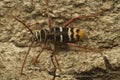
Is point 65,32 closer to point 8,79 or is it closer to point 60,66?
point 60,66

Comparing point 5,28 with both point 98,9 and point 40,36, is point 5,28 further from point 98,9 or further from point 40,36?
point 98,9

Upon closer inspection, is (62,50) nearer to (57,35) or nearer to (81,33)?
(57,35)

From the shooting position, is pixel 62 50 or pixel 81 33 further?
pixel 62 50

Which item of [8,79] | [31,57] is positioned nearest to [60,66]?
[31,57]

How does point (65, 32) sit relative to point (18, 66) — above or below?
above

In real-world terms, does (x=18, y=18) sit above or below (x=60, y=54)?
above

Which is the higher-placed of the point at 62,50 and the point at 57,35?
the point at 57,35

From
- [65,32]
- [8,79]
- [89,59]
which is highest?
[65,32]

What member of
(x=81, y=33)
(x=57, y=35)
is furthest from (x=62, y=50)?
(x=81, y=33)

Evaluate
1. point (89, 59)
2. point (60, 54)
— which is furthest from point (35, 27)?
point (89, 59)
